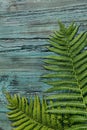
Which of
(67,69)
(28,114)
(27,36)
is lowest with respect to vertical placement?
(28,114)

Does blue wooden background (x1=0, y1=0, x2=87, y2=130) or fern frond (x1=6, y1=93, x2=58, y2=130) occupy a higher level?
blue wooden background (x1=0, y1=0, x2=87, y2=130)

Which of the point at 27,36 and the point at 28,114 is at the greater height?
the point at 27,36

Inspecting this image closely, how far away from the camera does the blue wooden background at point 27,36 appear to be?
2027mm

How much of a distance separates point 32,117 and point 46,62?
23cm

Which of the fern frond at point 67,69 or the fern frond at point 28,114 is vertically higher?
the fern frond at point 67,69

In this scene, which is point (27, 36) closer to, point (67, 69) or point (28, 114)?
point (67, 69)

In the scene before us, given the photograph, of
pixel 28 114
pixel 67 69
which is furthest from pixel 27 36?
pixel 28 114

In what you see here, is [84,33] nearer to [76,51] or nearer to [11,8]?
[76,51]

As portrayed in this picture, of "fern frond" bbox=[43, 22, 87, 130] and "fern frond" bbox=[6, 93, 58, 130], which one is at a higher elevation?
"fern frond" bbox=[43, 22, 87, 130]

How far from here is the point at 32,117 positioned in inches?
78.5

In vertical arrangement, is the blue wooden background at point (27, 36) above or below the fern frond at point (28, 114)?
above

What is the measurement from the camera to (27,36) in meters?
2.07

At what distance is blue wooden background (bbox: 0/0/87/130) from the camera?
6.65ft

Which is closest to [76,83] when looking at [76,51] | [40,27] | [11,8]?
[76,51]
